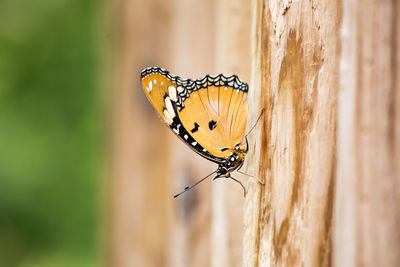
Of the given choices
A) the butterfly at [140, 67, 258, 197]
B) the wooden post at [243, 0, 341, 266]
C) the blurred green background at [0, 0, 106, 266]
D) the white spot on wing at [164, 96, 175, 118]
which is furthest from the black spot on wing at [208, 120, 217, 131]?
the blurred green background at [0, 0, 106, 266]

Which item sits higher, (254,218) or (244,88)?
(244,88)

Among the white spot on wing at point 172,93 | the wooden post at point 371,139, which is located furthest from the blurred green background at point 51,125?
the wooden post at point 371,139

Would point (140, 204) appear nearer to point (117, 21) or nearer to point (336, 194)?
point (117, 21)

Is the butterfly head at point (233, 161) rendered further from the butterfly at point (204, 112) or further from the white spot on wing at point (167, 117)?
the white spot on wing at point (167, 117)

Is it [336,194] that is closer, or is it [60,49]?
[336,194]

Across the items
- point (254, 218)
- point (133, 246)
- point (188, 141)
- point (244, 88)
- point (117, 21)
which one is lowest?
point (133, 246)

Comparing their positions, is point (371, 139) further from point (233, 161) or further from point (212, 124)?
point (212, 124)

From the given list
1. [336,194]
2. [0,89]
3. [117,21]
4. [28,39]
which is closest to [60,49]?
[28,39]
